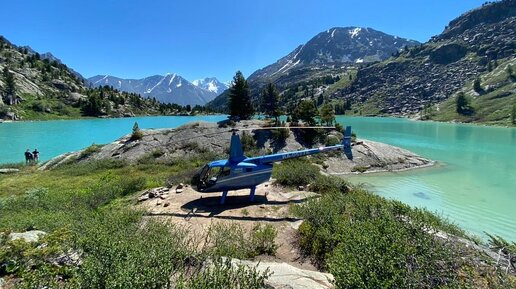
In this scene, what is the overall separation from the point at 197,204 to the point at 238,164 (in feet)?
11.4

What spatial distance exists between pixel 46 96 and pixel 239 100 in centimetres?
15180

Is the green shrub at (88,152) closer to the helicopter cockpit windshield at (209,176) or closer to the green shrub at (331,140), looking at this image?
the helicopter cockpit windshield at (209,176)

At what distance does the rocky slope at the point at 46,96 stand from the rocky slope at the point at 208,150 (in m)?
115

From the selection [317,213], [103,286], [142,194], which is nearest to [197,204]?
[142,194]

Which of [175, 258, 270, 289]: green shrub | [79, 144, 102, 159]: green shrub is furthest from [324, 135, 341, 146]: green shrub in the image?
[175, 258, 270, 289]: green shrub

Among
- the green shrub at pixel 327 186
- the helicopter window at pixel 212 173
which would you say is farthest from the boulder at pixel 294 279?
the green shrub at pixel 327 186

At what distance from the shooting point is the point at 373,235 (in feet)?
24.2

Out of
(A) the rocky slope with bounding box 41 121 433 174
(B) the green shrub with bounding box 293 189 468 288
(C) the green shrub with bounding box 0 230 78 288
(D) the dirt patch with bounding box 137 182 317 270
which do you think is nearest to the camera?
(B) the green shrub with bounding box 293 189 468 288

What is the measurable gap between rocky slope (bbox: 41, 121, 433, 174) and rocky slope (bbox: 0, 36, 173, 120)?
377 ft

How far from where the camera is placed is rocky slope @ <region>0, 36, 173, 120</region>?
13188 centimetres

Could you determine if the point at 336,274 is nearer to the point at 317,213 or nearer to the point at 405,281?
the point at 405,281

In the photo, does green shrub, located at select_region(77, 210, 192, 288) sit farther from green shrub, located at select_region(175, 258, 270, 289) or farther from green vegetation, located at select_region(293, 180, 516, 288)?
green vegetation, located at select_region(293, 180, 516, 288)

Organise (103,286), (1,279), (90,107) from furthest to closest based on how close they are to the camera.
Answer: (90,107)
(1,279)
(103,286)

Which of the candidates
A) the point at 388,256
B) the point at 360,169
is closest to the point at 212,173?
the point at 388,256
